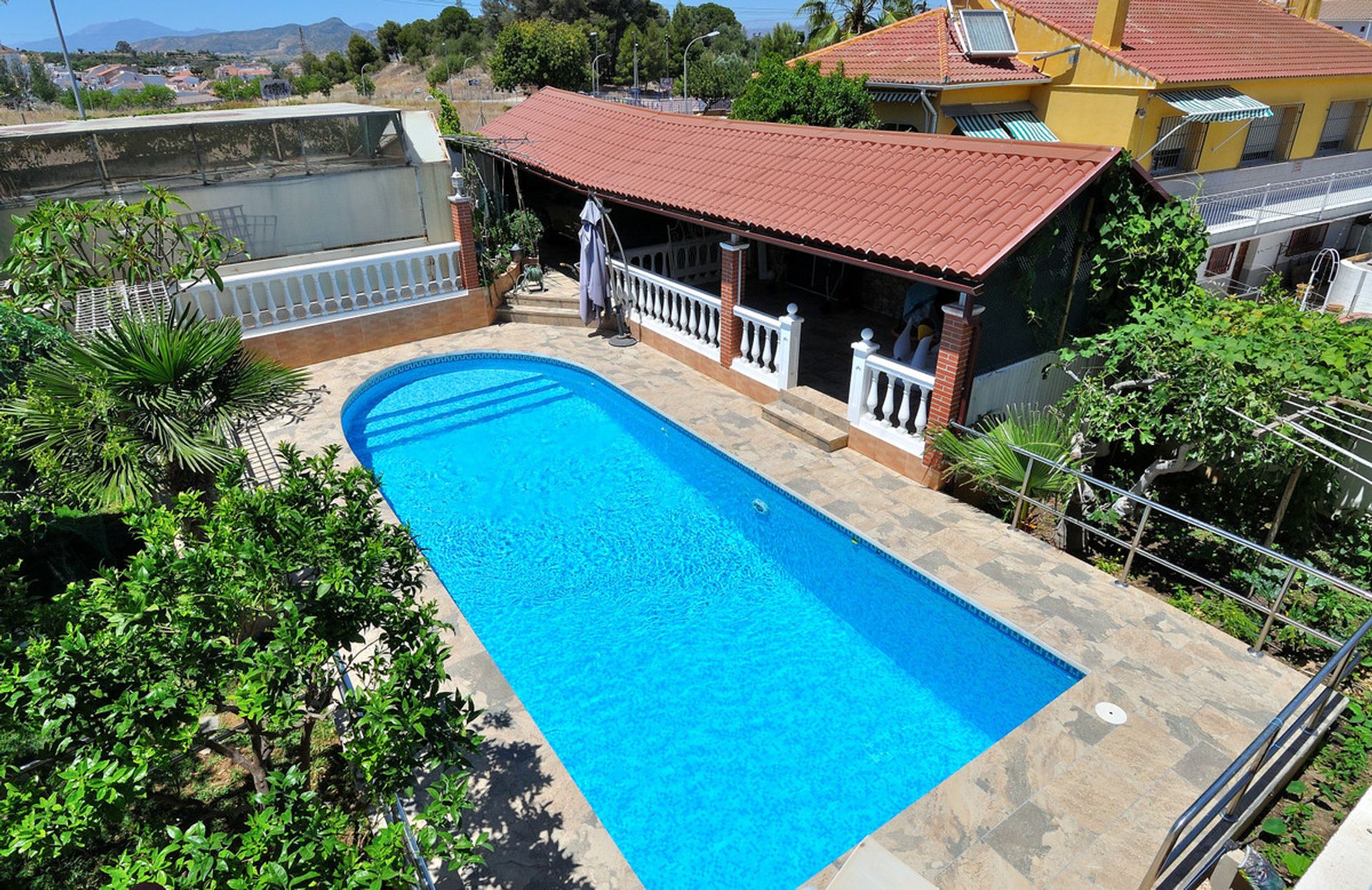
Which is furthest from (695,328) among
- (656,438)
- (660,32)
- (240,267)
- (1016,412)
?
(660,32)

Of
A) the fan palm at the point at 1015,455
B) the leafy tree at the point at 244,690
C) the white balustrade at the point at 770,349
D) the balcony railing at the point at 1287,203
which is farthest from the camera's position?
the balcony railing at the point at 1287,203

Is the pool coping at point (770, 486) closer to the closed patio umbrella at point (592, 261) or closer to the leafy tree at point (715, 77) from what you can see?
the closed patio umbrella at point (592, 261)

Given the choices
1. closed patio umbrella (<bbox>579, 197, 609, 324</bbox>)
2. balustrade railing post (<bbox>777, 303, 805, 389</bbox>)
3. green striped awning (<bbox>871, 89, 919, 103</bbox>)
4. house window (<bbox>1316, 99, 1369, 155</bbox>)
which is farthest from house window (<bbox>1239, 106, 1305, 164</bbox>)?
closed patio umbrella (<bbox>579, 197, 609, 324</bbox>)

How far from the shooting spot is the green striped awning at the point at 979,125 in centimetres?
2177

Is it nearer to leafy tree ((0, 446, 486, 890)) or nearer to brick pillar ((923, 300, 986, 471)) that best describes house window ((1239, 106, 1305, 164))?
brick pillar ((923, 300, 986, 471))

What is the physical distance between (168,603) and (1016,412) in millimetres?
10496

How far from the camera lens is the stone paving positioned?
5.60 metres

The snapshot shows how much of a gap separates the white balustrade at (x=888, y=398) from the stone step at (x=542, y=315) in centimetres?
763

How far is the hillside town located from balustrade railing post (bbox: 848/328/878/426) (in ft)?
0.93

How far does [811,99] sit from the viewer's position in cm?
1883

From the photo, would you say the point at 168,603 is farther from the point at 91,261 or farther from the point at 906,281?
the point at 906,281

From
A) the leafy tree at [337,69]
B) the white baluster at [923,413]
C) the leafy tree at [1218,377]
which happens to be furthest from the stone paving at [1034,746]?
the leafy tree at [337,69]

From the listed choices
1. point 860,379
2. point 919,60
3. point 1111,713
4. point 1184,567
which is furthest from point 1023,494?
point 919,60

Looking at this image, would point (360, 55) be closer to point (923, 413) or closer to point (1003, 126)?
point (1003, 126)
